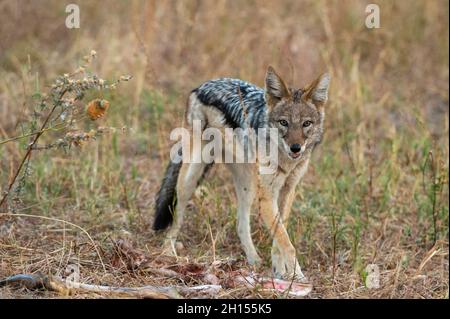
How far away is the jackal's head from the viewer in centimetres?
611

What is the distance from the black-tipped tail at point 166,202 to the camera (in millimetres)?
6922

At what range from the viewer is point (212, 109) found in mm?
6836

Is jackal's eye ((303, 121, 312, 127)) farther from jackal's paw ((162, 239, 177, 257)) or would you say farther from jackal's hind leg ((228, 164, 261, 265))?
jackal's paw ((162, 239, 177, 257))

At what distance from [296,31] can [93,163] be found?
180 inches

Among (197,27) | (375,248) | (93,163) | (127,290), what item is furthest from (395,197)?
(197,27)

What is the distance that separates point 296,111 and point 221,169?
2.08 m

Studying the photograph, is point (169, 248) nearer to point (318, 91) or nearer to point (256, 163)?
point (256, 163)

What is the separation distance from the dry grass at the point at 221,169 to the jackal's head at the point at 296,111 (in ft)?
2.51

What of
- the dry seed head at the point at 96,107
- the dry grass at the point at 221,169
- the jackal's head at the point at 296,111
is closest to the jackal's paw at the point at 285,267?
the dry grass at the point at 221,169

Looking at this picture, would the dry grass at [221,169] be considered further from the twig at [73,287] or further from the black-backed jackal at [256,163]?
the black-backed jackal at [256,163]

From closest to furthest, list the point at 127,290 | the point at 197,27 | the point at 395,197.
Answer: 1. the point at 127,290
2. the point at 395,197
3. the point at 197,27

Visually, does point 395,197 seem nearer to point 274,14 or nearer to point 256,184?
point 256,184

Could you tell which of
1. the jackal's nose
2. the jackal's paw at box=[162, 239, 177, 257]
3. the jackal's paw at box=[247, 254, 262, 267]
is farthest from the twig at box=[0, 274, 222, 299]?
the jackal's nose

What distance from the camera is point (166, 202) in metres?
6.94
